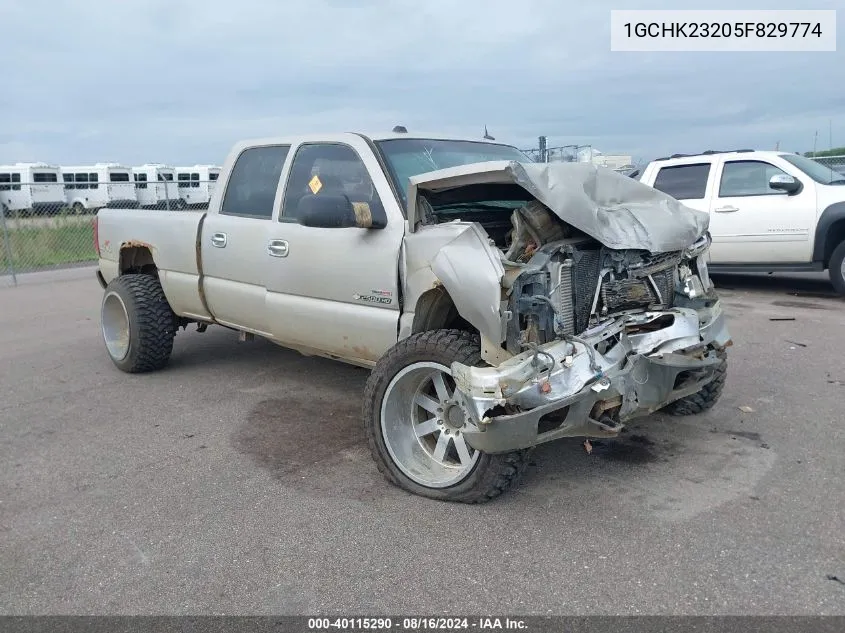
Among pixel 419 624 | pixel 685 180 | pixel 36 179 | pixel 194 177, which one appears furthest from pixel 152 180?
pixel 419 624

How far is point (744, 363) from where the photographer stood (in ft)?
19.9

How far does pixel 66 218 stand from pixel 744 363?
15.0m

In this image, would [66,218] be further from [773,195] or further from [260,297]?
[773,195]

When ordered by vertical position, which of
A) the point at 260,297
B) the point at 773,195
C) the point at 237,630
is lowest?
the point at 237,630

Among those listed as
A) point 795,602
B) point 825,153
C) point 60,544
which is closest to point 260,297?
point 60,544

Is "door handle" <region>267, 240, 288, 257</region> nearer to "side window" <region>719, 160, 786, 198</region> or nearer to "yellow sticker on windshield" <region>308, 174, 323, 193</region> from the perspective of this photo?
"yellow sticker on windshield" <region>308, 174, 323, 193</region>

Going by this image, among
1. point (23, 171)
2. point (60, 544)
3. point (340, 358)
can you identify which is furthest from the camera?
point (23, 171)

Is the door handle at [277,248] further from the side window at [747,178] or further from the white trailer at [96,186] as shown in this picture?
the white trailer at [96,186]

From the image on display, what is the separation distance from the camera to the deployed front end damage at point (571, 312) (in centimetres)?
330

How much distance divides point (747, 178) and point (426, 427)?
7446 millimetres

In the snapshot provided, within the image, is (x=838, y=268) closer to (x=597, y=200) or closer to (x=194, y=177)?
(x=597, y=200)

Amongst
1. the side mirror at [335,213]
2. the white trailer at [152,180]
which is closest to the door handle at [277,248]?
the side mirror at [335,213]

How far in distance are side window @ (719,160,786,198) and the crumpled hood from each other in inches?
229

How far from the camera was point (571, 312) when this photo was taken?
364cm
